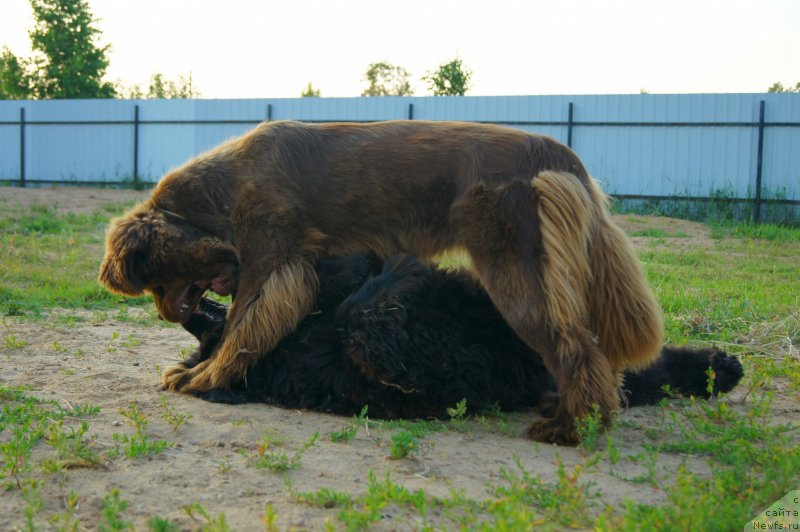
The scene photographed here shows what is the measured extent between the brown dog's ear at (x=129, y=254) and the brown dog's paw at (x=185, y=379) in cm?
65

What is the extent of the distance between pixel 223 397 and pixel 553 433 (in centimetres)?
193

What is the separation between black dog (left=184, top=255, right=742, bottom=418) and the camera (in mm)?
4426

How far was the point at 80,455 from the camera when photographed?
11.5ft

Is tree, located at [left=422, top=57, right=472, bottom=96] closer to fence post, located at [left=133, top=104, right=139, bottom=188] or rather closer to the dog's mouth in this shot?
fence post, located at [left=133, top=104, right=139, bottom=188]

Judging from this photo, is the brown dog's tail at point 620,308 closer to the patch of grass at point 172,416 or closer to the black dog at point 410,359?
the black dog at point 410,359

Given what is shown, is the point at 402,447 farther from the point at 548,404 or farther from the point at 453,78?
the point at 453,78

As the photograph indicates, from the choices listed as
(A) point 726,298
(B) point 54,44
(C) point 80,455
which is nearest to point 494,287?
(C) point 80,455

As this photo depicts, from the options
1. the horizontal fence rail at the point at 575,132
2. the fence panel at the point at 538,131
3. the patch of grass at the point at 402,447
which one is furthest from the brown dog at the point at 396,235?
the fence panel at the point at 538,131

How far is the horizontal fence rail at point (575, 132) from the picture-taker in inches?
723

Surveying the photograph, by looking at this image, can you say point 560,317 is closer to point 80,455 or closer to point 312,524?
point 312,524

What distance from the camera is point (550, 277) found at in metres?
4.15

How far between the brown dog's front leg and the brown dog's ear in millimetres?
776

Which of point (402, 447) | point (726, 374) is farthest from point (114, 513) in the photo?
point (726, 374)

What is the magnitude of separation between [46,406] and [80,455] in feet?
3.57
